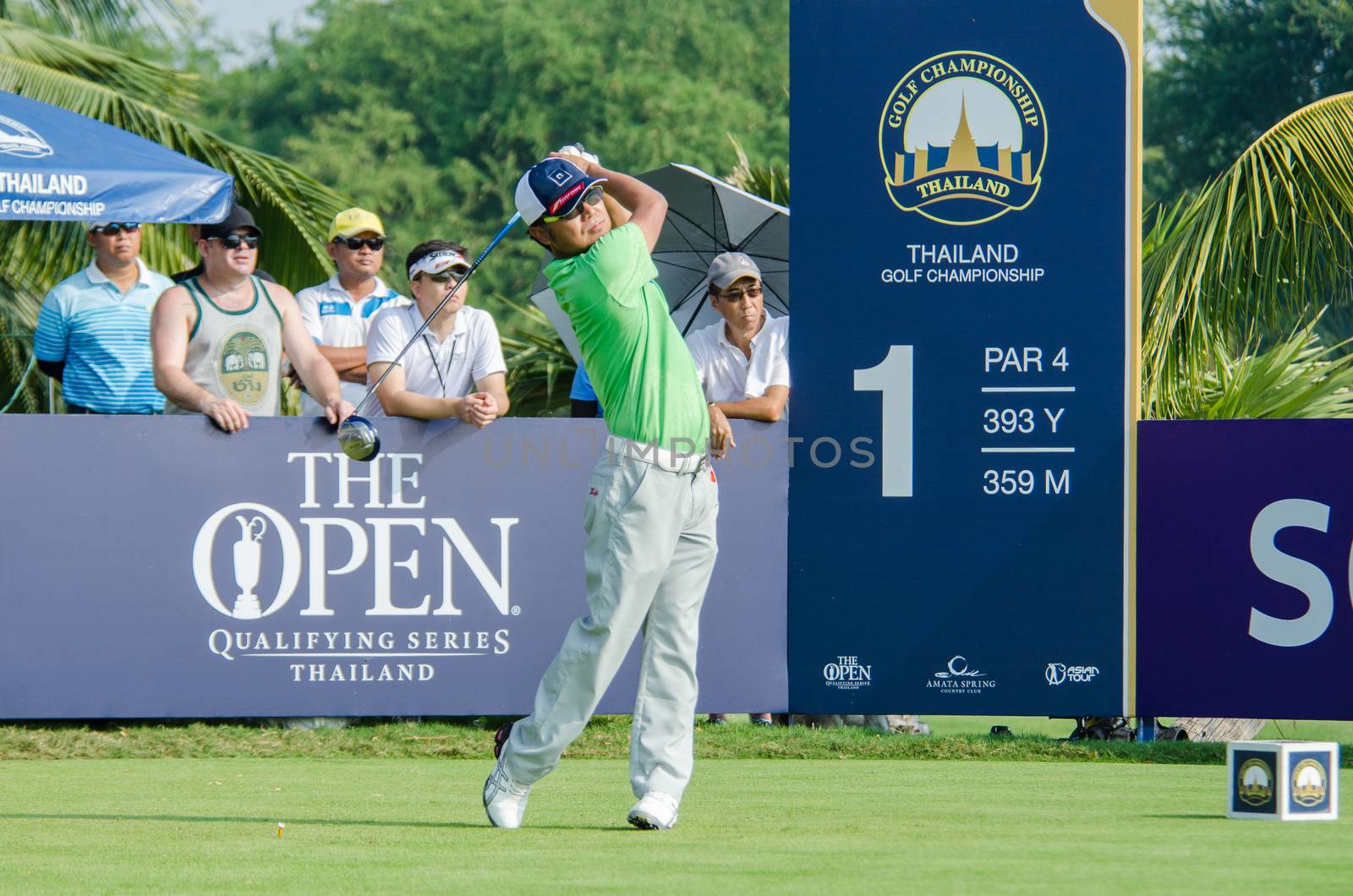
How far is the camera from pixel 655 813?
5488mm

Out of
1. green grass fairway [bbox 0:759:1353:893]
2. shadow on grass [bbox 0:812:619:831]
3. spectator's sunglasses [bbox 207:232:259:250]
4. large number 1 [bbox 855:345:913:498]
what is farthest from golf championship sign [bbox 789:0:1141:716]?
shadow on grass [bbox 0:812:619:831]

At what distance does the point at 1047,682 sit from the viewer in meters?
8.20

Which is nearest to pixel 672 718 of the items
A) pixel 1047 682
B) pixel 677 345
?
pixel 677 345

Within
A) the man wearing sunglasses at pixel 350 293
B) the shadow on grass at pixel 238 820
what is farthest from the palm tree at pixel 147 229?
the shadow on grass at pixel 238 820

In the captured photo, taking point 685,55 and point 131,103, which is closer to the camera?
point 131,103

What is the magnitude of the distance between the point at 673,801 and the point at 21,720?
12.2 ft

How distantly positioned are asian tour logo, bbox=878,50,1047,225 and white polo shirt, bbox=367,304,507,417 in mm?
1976

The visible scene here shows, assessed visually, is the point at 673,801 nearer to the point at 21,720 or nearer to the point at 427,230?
the point at 21,720

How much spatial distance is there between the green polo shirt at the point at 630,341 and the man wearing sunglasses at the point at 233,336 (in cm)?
263

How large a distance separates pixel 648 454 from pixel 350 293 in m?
4.24

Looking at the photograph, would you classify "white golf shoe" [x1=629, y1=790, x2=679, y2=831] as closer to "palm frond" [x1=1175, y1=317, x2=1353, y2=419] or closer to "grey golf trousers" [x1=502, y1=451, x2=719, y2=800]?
"grey golf trousers" [x1=502, y1=451, x2=719, y2=800]

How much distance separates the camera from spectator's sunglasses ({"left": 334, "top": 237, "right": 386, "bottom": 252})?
9445 mm

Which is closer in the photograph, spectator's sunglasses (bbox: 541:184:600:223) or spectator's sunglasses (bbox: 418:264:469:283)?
spectator's sunglasses (bbox: 541:184:600:223)

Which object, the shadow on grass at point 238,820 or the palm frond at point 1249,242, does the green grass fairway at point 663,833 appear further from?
the palm frond at point 1249,242
